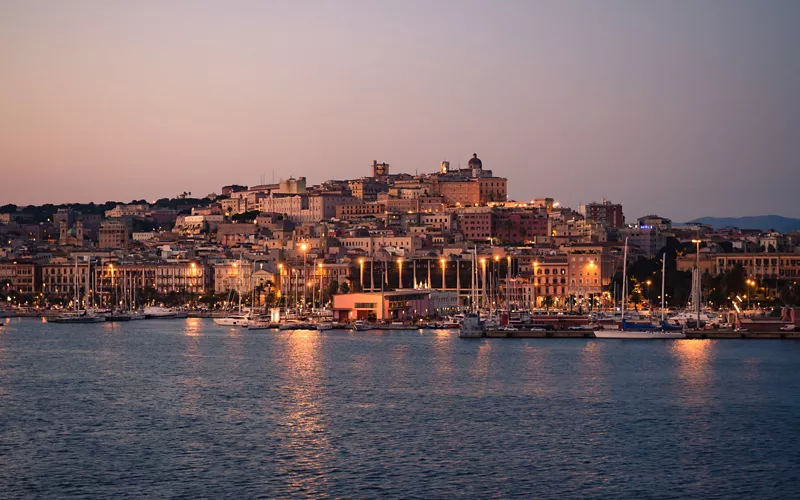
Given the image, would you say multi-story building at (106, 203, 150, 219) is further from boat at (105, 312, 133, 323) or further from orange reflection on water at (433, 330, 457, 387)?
orange reflection on water at (433, 330, 457, 387)

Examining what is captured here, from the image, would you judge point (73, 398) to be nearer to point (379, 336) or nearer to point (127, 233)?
point (379, 336)

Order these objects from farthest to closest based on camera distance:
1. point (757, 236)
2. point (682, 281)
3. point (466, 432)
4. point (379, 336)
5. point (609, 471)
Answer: point (757, 236) → point (682, 281) → point (379, 336) → point (466, 432) → point (609, 471)

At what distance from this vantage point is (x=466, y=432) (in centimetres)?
2306

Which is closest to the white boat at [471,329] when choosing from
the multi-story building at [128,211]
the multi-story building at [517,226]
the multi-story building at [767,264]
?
the multi-story building at [767,264]

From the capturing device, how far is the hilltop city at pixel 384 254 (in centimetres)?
6650

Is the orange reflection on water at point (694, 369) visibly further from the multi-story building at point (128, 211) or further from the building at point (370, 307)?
the multi-story building at point (128, 211)

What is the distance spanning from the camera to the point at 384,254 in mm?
73125

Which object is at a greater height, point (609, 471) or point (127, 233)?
point (127, 233)

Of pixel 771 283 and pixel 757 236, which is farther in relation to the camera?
pixel 757 236

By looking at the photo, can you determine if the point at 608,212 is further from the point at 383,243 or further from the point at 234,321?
the point at 234,321

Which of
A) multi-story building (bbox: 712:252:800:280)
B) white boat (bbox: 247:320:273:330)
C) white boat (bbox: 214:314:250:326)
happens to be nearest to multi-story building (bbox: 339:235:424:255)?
multi-story building (bbox: 712:252:800:280)

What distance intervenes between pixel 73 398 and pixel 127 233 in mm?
84952

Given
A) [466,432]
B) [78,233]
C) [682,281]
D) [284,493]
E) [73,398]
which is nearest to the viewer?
[284,493]

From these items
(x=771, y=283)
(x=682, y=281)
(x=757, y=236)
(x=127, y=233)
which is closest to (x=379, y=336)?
(x=682, y=281)
